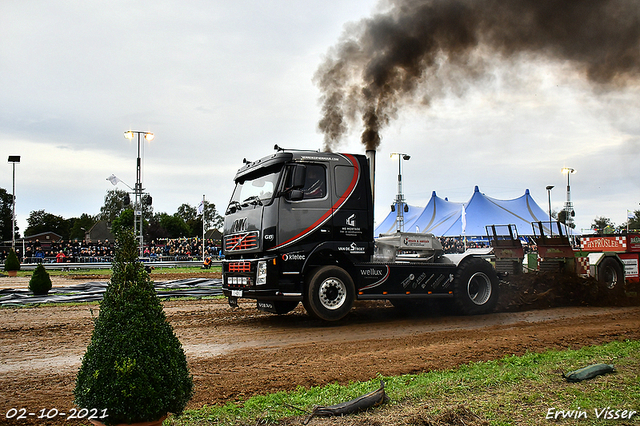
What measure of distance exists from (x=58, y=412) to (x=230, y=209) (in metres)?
6.46

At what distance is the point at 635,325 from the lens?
9.85 meters

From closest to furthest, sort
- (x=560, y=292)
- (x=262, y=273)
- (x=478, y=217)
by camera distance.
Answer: (x=262, y=273) < (x=560, y=292) < (x=478, y=217)

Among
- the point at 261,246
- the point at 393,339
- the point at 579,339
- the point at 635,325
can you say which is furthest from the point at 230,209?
the point at 635,325

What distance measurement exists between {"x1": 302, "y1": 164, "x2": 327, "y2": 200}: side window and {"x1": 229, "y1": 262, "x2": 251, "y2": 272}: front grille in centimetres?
174

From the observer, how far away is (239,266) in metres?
10.1

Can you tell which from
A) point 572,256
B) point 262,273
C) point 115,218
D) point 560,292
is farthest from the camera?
point 115,218

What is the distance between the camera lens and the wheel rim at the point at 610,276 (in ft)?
46.6

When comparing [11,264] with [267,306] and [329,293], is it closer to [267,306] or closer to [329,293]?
[267,306]

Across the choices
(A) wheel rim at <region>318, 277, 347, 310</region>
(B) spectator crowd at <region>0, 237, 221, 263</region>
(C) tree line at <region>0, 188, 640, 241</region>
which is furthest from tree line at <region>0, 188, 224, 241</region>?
(A) wheel rim at <region>318, 277, 347, 310</region>

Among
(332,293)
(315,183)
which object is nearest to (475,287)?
(332,293)

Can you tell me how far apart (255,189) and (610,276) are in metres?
10.6

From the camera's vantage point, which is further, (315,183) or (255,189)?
(255,189)

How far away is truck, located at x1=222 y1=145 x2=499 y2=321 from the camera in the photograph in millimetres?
9609

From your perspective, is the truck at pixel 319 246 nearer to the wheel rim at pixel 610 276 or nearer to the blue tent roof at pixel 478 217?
the wheel rim at pixel 610 276
